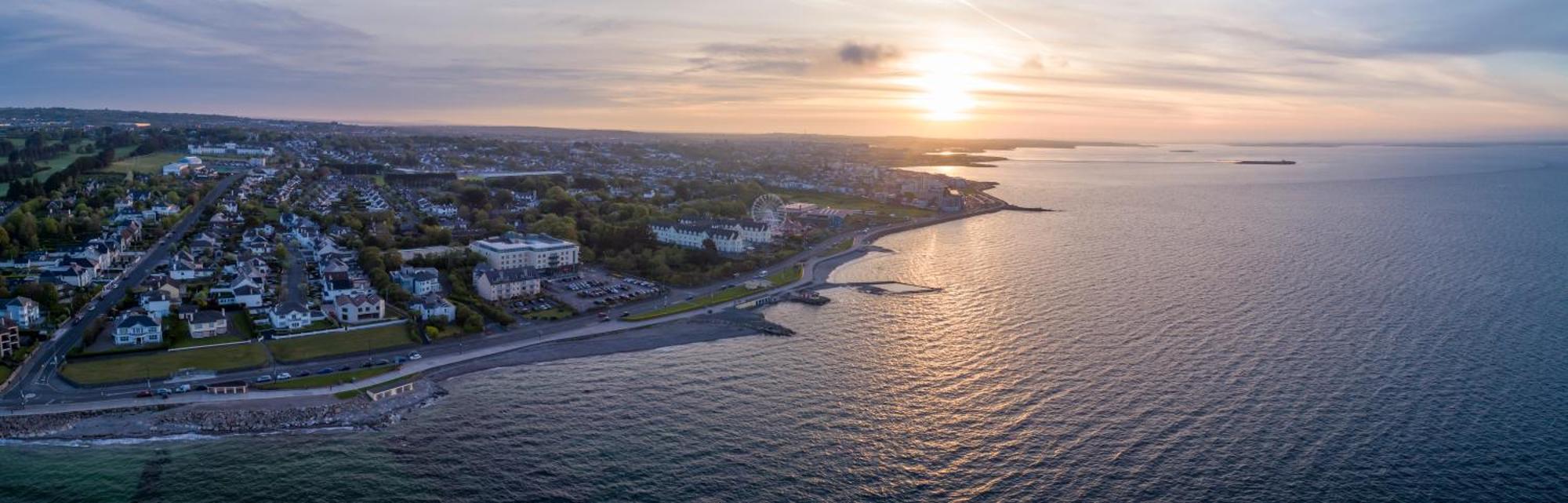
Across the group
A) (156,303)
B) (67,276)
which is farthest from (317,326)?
(67,276)

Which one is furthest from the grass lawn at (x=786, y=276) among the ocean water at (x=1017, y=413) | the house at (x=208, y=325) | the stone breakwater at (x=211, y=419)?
the house at (x=208, y=325)

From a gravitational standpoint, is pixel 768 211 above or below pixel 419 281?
above

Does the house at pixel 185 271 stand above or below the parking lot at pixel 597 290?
above

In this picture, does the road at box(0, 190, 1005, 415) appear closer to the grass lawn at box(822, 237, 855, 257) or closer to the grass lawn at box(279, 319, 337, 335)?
the grass lawn at box(279, 319, 337, 335)

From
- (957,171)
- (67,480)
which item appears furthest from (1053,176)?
(67,480)

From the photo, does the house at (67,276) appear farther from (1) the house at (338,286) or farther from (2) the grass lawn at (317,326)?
(2) the grass lawn at (317,326)

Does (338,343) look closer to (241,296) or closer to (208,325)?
(208,325)
